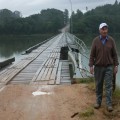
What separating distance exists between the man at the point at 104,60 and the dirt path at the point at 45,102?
0.45 metres

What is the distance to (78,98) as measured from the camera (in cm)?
802

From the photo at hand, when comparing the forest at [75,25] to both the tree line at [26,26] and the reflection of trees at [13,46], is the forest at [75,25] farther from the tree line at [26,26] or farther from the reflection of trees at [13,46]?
the reflection of trees at [13,46]

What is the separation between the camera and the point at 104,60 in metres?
7.14

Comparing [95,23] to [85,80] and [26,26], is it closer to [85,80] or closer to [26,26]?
[26,26]

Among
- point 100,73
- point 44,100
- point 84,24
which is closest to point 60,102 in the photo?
point 44,100

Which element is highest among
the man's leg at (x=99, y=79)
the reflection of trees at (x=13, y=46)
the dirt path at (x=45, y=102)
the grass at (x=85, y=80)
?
the man's leg at (x=99, y=79)

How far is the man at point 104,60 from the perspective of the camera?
7.06m

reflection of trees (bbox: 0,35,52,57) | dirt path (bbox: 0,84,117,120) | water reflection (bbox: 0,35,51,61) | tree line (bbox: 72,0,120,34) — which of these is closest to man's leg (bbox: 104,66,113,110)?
dirt path (bbox: 0,84,117,120)

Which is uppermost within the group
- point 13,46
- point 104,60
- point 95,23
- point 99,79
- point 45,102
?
point 95,23

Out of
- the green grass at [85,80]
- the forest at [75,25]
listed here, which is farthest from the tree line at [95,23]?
Answer: the green grass at [85,80]

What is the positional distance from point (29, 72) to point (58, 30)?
369 ft

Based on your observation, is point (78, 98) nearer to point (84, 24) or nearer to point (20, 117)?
point (20, 117)

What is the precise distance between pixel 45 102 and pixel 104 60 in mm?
1714

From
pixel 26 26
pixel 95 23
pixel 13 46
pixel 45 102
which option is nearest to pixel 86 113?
pixel 45 102
